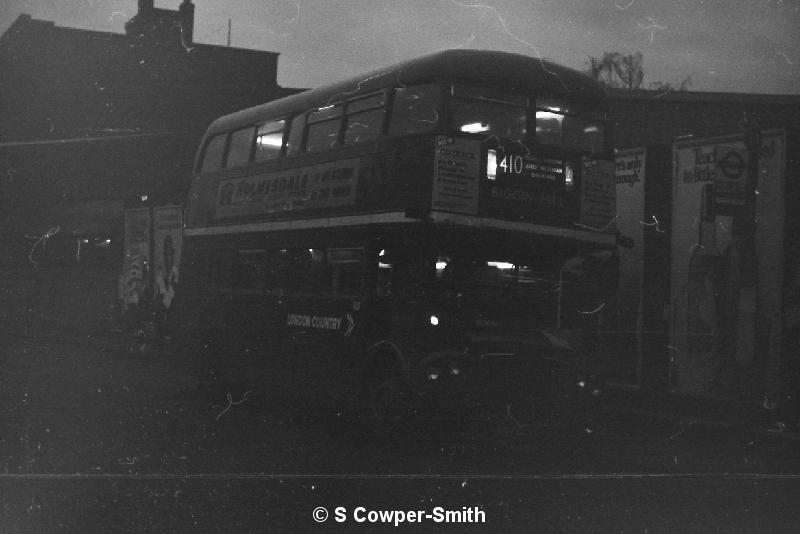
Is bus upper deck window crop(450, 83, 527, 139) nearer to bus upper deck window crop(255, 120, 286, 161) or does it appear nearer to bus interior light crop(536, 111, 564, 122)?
bus interior light crop(536, 111, 564, 122)

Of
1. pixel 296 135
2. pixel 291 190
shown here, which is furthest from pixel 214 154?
pixel 291 190

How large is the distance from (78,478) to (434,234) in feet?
14.4

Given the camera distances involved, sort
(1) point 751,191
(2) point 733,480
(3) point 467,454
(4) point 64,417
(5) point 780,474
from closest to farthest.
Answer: (2) point 733,480
(5) point 780,474
(3) point 467,454
(4) point 64,417
(1) point 751,191

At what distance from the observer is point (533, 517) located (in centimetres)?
566


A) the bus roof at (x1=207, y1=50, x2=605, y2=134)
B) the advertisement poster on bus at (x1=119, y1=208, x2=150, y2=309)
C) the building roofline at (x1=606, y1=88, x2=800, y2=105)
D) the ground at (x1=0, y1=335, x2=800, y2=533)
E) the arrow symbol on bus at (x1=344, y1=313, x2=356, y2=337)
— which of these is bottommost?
the ground at (x1=0, y1=335, x2=800, y2=533)

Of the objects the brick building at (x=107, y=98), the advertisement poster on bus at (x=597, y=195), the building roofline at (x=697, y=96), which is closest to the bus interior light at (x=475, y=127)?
the advertisement poster on bus at (x=597, y=195)

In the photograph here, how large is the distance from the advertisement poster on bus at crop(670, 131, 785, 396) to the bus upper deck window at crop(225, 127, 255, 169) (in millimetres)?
Answer: 6190

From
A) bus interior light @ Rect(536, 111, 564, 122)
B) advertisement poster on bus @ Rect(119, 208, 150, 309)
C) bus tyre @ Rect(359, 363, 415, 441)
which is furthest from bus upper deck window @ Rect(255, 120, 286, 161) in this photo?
advertisement poster on bus @ Rect(119, 208, 150, 309)

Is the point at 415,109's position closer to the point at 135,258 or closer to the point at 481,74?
the point at 481,74

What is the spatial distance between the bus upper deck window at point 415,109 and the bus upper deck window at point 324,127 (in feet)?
4.17

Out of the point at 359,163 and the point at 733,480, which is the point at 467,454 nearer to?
the point at 733,480

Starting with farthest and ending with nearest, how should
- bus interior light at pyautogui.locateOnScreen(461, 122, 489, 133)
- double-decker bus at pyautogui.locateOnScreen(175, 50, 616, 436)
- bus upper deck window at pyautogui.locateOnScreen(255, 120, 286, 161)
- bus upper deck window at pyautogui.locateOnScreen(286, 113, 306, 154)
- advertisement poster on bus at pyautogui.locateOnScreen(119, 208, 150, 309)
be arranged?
advertisement poster on bus at pyautogui.locateOnScreen(119, 208, 150, 309) < bus upper deck window at pyautogui.locateOnScreen(255, 120, 286, 161) < bus upper deck window at pyautogui.locateOnScreen(286, 113, 306, 154) < bus interior light at pyautogui.locateOnScreen(461, 122, 489, 133) < double-decker bus at pyautogui.locateOnScreen(175, 50, 616, 436)

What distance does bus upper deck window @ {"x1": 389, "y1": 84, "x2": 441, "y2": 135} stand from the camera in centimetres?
1041

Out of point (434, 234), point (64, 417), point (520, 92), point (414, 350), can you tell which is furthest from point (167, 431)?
point (520, 92)
